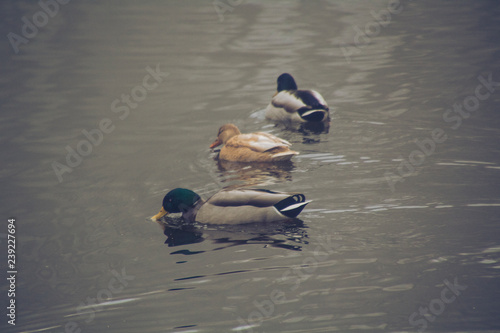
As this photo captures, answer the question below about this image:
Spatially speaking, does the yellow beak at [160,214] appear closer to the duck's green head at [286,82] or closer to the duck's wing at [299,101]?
the duck's wing at [299,101]

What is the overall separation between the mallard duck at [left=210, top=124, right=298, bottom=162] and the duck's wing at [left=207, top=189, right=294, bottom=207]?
2.16 meters

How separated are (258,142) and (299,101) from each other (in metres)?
Answer: 2.31

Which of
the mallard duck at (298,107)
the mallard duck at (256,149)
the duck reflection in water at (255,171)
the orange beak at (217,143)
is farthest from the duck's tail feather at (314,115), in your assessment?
the duck reflection in water at (255,171)

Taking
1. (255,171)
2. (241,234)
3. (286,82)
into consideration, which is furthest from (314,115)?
(241,234)

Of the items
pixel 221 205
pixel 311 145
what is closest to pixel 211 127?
pixel 311 145

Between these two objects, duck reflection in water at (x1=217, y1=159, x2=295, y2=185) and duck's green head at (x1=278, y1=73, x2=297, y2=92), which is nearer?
duck reflection in water at (x1=217, y1=159, x2=295, y2=185)

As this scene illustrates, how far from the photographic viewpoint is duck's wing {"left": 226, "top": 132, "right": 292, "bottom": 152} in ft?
31.6

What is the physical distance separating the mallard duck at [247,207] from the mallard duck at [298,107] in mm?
4214

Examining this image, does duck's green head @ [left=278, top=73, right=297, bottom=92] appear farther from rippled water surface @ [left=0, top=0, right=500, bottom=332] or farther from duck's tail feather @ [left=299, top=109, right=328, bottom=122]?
duck's tail feather @ [left=299, top=109, right=328, bottom=122]

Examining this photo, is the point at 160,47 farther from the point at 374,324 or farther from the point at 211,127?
the point at 374,324

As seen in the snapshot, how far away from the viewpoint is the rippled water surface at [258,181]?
18.9 ft

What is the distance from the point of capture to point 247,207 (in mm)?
7309

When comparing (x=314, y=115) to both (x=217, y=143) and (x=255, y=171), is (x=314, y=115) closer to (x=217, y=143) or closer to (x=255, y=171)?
(x=217, y=143)

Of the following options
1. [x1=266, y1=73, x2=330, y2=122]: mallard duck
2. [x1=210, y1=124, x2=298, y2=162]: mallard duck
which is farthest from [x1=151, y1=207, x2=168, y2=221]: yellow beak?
[x1=266, y1=73, x2=330, y2=122]: mallard duck
